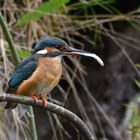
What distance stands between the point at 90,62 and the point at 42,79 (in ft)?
4.67

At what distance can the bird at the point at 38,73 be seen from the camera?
76.6 inches

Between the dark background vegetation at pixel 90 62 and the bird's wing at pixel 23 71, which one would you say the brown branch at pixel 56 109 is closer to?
the bird's wing at pixel 23 71

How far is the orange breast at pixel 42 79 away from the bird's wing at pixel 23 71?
0.02 metres

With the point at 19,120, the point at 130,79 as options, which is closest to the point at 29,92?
the point at 19,120

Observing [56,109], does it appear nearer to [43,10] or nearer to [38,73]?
[38,73]

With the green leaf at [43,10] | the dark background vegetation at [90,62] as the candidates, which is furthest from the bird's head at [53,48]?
the dark background vegetation at [90,62]

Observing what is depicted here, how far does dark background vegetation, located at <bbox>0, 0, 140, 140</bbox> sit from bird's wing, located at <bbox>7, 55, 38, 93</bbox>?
2.60ft

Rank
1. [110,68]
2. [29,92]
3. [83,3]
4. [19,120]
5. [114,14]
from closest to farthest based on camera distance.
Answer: [29,92]
[19,120]
[83,3]
[114,14]
[110,68]

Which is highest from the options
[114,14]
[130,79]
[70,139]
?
[114,14]

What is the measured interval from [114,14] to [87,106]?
0.58 metres

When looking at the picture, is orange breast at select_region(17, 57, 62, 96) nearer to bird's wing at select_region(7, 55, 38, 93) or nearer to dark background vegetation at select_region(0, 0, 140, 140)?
bird's wing at select_region(7, 55, 38, 93)

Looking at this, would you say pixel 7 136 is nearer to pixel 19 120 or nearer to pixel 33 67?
pixel 19 120

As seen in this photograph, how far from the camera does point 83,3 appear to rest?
2949mm

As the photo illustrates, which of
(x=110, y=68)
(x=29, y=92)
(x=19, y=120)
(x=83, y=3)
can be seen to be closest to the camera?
(x=29, y=92)
